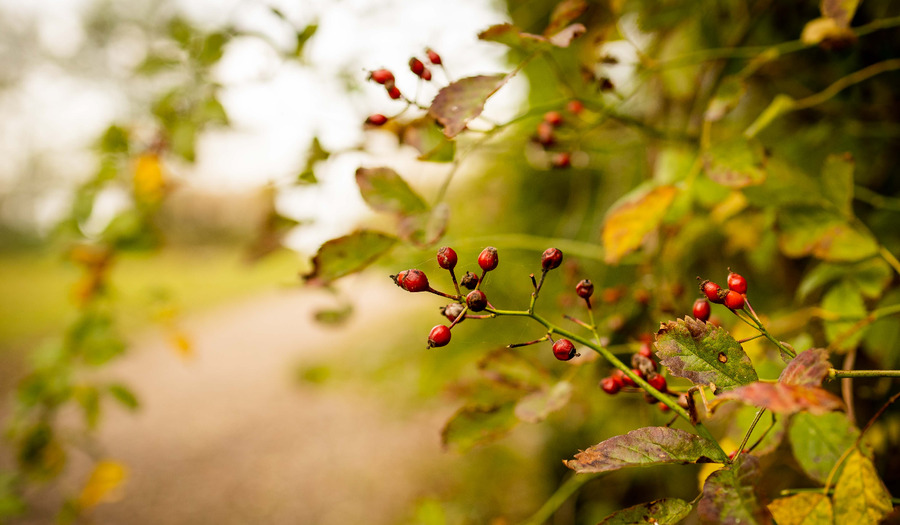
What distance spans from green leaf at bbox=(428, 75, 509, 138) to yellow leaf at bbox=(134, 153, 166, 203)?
33.4 inches

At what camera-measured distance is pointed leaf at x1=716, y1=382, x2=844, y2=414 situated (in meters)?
0.27

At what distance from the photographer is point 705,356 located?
1.21 feet

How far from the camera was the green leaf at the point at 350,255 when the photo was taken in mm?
570

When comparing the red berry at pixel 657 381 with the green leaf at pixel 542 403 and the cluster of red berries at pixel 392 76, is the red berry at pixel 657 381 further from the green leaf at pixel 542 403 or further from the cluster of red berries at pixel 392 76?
the cluster of red berries at pixel 392 76

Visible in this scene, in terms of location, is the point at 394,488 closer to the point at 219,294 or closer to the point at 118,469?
the point at 118,469

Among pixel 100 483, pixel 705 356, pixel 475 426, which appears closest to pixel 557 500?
pixel 475 426

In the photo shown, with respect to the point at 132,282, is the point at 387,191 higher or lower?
higher

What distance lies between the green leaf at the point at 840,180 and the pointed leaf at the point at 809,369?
0.40 m

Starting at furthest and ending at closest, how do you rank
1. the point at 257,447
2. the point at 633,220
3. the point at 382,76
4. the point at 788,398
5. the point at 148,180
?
1. the point at 257,447
2. the point at 148,180
3. the point at 633,220
4. the point at 382,76
5. the point at 788,398

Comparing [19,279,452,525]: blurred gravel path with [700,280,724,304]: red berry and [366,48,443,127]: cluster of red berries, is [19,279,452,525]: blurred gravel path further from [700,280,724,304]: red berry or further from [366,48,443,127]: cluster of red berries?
[700,280,724,304]: red berry

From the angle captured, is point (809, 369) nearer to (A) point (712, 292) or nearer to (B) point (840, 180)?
(A) point (712, 292)

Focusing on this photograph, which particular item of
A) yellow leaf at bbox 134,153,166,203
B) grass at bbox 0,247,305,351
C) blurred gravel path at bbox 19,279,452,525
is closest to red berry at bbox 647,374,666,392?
yellow leaf at bbox 134,153,166,203

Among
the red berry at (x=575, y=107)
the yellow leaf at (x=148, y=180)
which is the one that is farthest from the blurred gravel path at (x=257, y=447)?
the red berry at (x=575, y=107)

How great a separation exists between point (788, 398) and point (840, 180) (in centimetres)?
49
